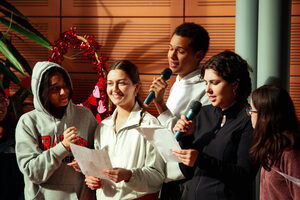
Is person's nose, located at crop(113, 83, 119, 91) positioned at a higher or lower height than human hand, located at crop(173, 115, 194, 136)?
higher

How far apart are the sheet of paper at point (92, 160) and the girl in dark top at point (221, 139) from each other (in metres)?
0.41

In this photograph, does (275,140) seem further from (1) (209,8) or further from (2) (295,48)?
(1) (209,8)

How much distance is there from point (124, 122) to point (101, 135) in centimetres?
16

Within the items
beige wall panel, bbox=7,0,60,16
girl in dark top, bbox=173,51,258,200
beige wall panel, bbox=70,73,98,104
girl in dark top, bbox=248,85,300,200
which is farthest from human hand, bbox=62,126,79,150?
beige wall panel, bbox=7,0,60,16

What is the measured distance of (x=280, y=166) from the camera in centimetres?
185

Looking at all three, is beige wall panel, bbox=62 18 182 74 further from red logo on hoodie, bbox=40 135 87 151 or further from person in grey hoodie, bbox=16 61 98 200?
red logo on hoodie, bbox=40 135 87 151

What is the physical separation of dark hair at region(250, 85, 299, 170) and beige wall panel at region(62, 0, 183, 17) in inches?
79.1

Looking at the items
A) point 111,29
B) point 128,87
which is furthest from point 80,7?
point 128,87

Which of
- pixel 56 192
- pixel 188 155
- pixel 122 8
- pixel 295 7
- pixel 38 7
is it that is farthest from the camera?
pixel 38 7

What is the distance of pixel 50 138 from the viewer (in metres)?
2.55

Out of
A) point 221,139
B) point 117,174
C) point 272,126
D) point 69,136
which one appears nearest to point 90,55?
point 69,136

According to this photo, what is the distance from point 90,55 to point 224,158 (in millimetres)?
2018

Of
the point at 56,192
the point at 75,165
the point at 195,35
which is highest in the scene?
the point at 195,35

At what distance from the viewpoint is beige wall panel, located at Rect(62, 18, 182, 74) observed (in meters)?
3.83
